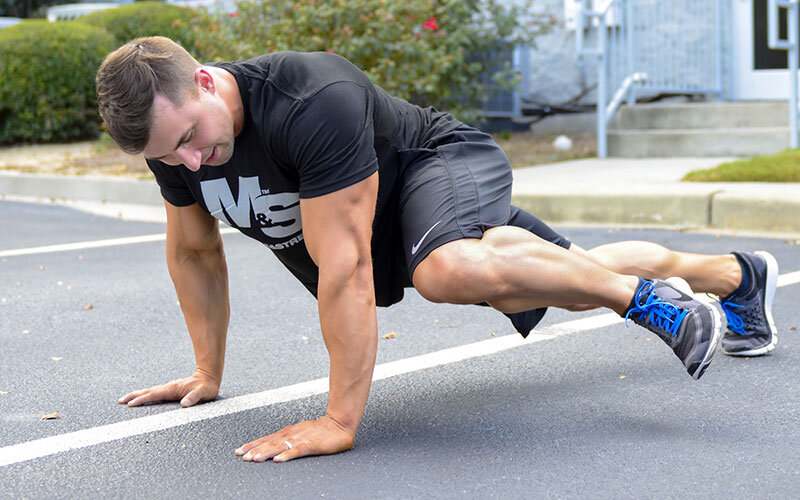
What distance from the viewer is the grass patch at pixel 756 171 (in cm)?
726

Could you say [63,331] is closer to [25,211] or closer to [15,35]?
[25,211]

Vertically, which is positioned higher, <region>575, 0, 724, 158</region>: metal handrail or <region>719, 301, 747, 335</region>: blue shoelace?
<region>575, 0, 724, 158</region>: metal handrail

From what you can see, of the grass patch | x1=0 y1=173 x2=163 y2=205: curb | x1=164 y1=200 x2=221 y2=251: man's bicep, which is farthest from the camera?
x1=0 y1=173 x2=163 y2=205: curb

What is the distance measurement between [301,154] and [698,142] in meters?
7.44

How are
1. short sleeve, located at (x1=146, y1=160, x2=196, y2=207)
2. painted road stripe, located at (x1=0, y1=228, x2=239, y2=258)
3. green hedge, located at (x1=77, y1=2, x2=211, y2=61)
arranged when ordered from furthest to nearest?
green hedge, located at (x1=77, y1=2, x2=211, y2=61)
painted road stripe, located at (x1=0, y1=228, x2=239, y2=258)
short sleeve, located at (x1=146, y1=160, x2=196, y2=207)

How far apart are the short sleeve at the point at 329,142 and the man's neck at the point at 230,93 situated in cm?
Result: 17

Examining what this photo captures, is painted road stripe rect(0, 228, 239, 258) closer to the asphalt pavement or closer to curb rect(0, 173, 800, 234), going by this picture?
the asphalt pavement

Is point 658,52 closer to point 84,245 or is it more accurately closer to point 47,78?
point 84,245

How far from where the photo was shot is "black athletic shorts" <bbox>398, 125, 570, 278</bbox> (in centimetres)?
301

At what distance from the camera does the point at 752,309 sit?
3.68m

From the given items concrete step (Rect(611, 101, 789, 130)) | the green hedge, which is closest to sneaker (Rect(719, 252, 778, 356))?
concrete step (Rect(611, 101, 789, 130))

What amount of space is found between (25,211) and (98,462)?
6426mm

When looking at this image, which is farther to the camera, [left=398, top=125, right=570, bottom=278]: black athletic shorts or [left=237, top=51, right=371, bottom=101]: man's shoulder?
[left=398, top=125, right=570, bottom=278]: black athletic shorts

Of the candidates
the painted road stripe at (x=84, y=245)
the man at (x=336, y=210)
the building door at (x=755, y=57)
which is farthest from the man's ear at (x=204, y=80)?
the building door at (x=755, y=57)
